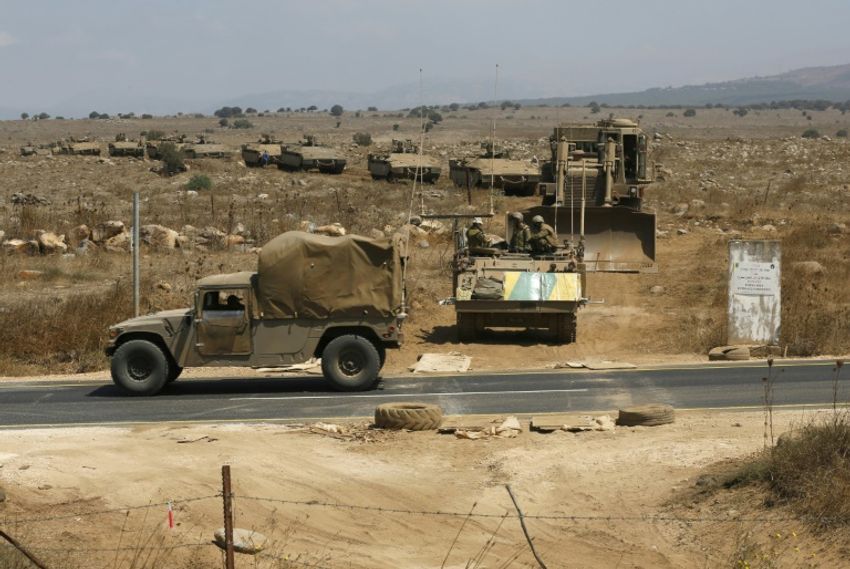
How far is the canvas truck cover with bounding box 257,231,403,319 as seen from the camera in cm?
1788

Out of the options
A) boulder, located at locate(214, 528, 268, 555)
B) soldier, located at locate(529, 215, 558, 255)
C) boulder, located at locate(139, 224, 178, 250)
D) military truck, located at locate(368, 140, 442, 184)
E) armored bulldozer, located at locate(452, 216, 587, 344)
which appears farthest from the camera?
military truck, located at locate(368, 140, 442, 184)

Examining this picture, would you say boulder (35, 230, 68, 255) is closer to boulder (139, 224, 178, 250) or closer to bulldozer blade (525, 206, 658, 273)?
boulder (139, 224, 178, 250)

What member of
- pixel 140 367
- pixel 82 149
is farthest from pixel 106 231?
pixel 82 149

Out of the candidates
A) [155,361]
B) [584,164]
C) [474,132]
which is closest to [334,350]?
[155,361]

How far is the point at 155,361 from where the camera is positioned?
18.1 m

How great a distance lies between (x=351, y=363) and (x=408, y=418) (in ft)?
10.7

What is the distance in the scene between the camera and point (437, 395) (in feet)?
58.3

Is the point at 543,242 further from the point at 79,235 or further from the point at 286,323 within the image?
the point at 79,235

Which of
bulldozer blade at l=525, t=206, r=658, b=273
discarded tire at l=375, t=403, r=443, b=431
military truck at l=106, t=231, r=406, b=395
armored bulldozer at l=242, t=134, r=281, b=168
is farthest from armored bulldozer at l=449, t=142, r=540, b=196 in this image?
discarded tire at l=375, t=403, r=443, b=431

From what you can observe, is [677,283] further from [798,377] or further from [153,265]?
[153,265]

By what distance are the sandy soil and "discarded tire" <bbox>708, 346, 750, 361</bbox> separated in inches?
205

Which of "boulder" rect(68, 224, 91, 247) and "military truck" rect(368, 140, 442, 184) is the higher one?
"military truck" rect(368, 140, 442, 184)

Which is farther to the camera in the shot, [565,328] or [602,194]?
[602,194]

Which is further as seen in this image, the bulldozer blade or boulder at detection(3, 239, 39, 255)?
boulder at detection(3, 239, 39, 255)
